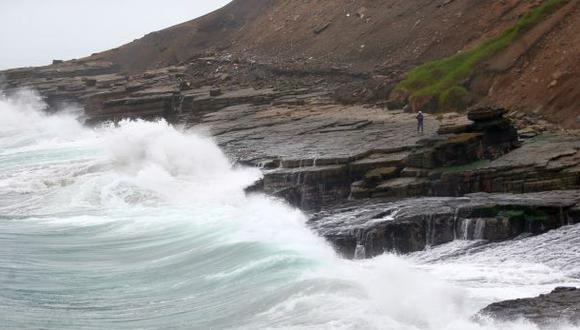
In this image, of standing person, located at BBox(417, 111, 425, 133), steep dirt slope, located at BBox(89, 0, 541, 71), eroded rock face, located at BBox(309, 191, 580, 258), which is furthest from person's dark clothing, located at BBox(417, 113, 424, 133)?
steep dirt slope, located at BBox(89, 0, 541, 71)

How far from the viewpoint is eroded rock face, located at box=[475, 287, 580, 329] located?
443 inches

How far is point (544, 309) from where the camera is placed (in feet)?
38.5

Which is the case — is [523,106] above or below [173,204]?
above

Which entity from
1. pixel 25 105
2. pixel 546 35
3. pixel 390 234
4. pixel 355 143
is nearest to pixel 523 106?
pixel 546 35

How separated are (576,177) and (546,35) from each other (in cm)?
1349

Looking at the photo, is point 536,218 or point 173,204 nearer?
point 536,218

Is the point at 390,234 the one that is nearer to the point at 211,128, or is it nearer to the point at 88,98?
the point at 211,128

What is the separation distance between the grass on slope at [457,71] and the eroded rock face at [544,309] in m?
19.1

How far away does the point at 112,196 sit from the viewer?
27922 mm

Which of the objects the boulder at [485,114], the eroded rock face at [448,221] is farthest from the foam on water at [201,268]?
the boulder at [485,114]

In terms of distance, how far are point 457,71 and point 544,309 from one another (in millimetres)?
22283

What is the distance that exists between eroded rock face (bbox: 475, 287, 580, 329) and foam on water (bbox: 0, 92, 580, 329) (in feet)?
0.97

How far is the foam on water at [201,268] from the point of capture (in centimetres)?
1337

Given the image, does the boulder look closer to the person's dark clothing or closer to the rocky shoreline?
the rocky shoreline
